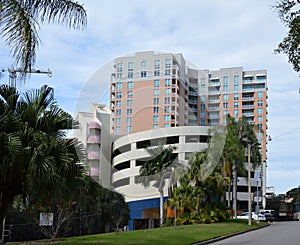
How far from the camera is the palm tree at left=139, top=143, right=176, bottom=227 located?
172 feet

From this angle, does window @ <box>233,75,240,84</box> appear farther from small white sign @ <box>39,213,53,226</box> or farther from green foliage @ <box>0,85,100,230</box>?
green foliage @ <box>0,85,100,230</box>

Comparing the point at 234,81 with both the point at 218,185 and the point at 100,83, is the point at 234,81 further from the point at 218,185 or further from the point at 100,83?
the point at 100,83

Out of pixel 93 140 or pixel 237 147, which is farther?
pixel 93 140

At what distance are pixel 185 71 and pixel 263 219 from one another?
19.8 metres

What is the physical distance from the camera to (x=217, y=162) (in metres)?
45.2

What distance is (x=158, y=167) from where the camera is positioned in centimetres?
5309

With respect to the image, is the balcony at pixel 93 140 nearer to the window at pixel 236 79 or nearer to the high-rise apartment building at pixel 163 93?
the high-rise apartment building at pixel 163 93

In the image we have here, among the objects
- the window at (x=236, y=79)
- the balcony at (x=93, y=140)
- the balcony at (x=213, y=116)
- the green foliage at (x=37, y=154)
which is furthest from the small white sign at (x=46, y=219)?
the window at (x=236, y=79)

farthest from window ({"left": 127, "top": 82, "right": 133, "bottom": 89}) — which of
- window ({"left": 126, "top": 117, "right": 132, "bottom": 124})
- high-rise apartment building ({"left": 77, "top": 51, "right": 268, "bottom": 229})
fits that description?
window ({"left": 126, "top": 117, "right": 132, "bottom": 124})

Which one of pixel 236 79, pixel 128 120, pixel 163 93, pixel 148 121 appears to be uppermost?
pixel 236 79

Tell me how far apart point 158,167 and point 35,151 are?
39.2m


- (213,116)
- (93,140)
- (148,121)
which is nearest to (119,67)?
(148,121)

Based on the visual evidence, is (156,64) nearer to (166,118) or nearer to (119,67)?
(166,118)

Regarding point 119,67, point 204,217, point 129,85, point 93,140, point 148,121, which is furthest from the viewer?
point 93,140
